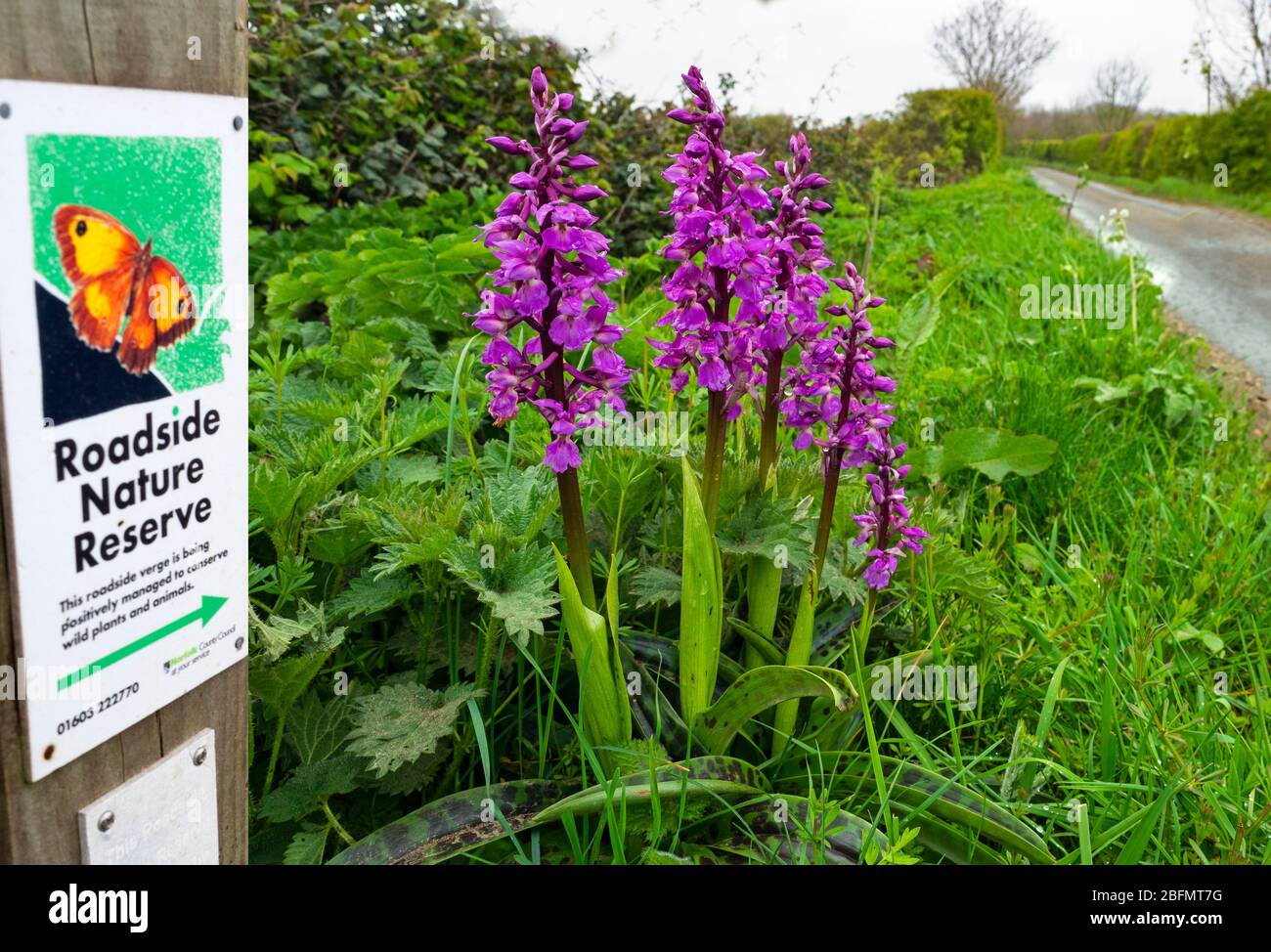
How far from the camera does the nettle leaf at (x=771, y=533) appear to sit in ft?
6.24

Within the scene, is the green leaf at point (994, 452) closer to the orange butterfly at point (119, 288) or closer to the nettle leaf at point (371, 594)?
the nettle leaf at point (371, 594)

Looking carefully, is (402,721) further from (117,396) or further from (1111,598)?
(1111,598)

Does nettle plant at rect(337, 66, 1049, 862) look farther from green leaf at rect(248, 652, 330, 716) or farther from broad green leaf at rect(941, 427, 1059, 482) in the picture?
broad green leaf at rect(941, 427, 1059, 482)

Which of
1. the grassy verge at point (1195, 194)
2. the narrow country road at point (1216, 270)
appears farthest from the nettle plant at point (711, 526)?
the grassy verge at point (1195, 194)

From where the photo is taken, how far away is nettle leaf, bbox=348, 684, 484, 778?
5.45ft

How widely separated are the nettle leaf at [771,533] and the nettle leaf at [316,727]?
791mm

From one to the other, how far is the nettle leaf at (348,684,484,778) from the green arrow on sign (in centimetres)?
46

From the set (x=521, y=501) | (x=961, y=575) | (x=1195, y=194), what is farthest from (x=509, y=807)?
(x=1195, y=194)

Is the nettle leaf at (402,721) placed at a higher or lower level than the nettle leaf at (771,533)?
lower

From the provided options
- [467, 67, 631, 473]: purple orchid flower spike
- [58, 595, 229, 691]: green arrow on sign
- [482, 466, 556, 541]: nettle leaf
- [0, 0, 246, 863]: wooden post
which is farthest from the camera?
[482, 466, 556, 541]: nettle leaf

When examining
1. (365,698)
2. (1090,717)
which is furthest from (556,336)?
(1090,717)

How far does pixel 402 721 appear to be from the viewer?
68.4 inches

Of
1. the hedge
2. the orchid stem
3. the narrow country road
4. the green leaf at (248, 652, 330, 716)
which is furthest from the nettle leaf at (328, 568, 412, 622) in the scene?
the hedge

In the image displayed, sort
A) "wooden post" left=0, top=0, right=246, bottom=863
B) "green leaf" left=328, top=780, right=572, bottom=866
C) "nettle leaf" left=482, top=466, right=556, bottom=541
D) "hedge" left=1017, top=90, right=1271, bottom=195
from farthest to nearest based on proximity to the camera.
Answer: "hedge" left=1017, top=90, right=1271, bottom=195
"nettle leaf" left=482, top=466, right=556, bottom=541
"green leaf" left=328, top=780, right=572, bottom=866
"wooden post" left=0, top=0, right=246, bottom=863
